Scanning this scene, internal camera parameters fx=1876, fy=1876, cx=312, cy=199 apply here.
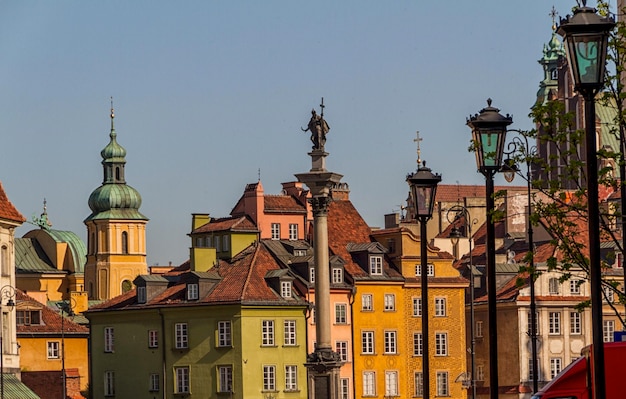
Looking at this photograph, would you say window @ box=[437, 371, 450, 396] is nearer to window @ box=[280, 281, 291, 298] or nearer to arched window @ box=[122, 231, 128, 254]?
window @ box=[280, 281, 291, 298]

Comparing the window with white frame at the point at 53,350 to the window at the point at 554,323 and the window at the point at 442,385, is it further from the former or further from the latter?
the window at the point at 554,323

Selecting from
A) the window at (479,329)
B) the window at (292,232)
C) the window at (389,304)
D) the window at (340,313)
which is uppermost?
the window at (292,232)

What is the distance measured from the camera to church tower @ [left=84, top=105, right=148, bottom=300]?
191 metres

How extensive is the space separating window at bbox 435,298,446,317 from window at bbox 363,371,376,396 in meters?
5.51

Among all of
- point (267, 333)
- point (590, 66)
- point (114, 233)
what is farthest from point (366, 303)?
point (114, 233)

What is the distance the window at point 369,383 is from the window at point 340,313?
2.99 m

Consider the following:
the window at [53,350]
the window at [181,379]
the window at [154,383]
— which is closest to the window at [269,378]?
the window at [181,379]

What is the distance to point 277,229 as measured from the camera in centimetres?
10975

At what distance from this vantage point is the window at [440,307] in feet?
330

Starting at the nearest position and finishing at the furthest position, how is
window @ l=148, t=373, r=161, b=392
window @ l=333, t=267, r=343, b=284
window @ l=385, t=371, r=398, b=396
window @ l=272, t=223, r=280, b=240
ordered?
window @ l=148, t=373, r=161, b=392
window @ l=385, t=371, r=398, b=396
window @ l=333, t=267, r=343, b=284
window @ l=272, t=223, r=280, b=240

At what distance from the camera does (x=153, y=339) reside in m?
98.4

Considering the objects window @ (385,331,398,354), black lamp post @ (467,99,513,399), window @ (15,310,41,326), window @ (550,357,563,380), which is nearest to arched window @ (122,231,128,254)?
window @ (15,310,41,326)

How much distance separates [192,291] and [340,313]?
25.7 ft

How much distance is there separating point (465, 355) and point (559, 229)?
7197cm
